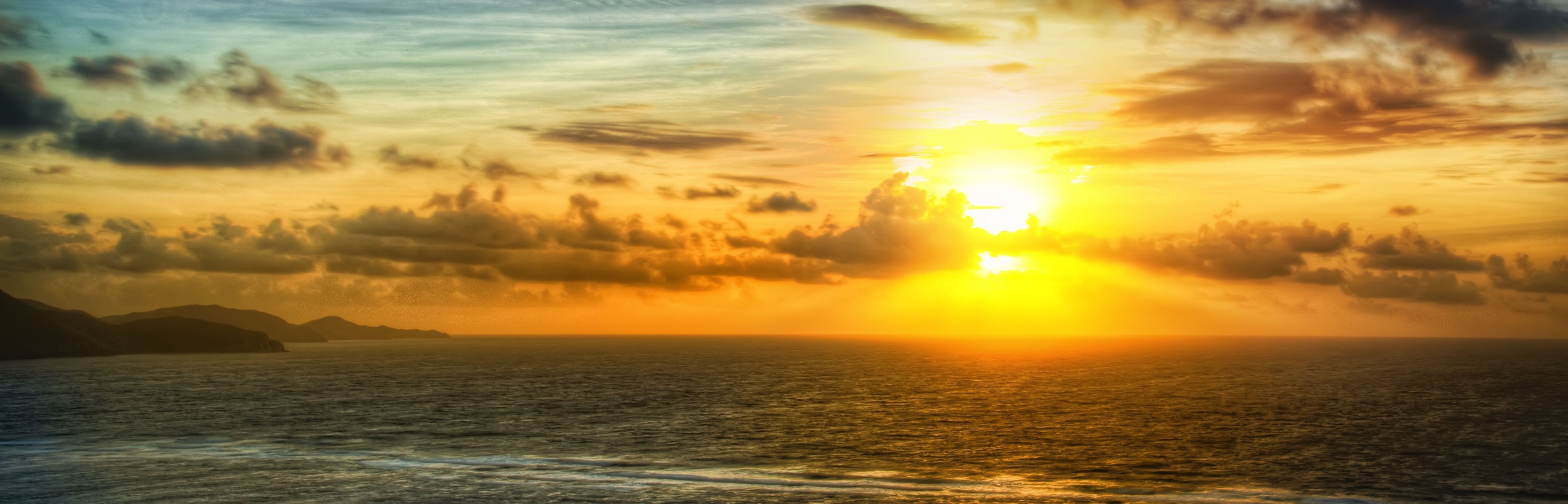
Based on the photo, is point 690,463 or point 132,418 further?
point 132,418

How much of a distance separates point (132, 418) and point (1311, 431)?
124 metres

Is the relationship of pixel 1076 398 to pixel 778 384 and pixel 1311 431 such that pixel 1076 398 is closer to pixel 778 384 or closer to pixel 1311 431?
pixel 1311 431

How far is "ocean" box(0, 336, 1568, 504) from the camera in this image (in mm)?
58969

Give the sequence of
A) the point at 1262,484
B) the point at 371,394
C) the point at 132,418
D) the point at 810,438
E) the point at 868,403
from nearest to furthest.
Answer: the point at 1262,484 → the point at 810,438 → the point at 132,418 → the point at 868,403 → the point at 371,394

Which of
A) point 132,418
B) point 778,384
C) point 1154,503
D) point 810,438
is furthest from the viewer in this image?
point 778,384

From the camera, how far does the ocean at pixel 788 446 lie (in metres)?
59.0

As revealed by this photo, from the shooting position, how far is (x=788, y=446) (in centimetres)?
7944

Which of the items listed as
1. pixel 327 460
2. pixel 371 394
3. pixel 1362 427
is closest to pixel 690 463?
pixel 327 460

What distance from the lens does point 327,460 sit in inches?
2810

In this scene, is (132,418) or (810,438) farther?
(132,418)

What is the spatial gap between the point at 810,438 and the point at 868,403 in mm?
36929

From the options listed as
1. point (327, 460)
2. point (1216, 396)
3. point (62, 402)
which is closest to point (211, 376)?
point (62, 402)

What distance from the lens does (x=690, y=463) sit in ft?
232

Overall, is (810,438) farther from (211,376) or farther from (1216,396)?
(211,376)
